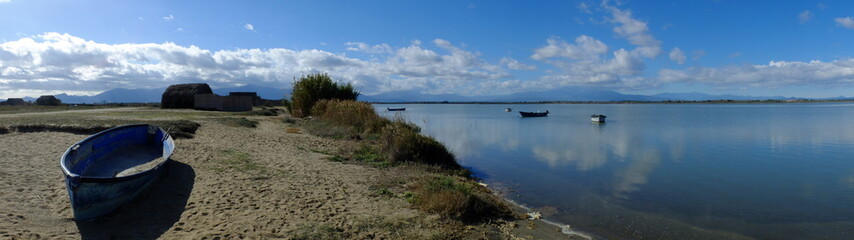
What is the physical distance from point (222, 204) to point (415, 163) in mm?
5648

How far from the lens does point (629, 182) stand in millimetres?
12172

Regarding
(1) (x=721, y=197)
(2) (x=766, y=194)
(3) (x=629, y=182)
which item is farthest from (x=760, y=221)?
(3) (x=629, y=182)

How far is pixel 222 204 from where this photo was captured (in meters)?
7.13

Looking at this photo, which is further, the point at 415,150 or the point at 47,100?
the point at 47,100

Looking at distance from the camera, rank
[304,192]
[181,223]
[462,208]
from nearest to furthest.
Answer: [181,223], [462,208], [304,192]

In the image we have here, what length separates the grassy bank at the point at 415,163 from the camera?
739 cm

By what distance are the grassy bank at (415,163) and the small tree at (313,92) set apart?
250 inches

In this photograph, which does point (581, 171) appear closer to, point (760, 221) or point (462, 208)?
point (760, 221)

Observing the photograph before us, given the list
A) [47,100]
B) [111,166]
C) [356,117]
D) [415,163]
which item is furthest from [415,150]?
[47,100]

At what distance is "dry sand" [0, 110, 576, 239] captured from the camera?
19.2ft

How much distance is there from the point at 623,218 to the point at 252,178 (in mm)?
7171

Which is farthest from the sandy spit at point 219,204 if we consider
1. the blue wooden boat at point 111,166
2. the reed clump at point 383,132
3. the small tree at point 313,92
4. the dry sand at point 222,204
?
the small tree at point 313,92

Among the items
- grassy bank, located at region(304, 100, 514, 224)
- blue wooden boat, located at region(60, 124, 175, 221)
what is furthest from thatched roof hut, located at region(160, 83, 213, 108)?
blue wooden boat, located at region(60, 124, 175, 221)

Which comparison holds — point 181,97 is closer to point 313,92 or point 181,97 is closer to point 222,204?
point 313,92
